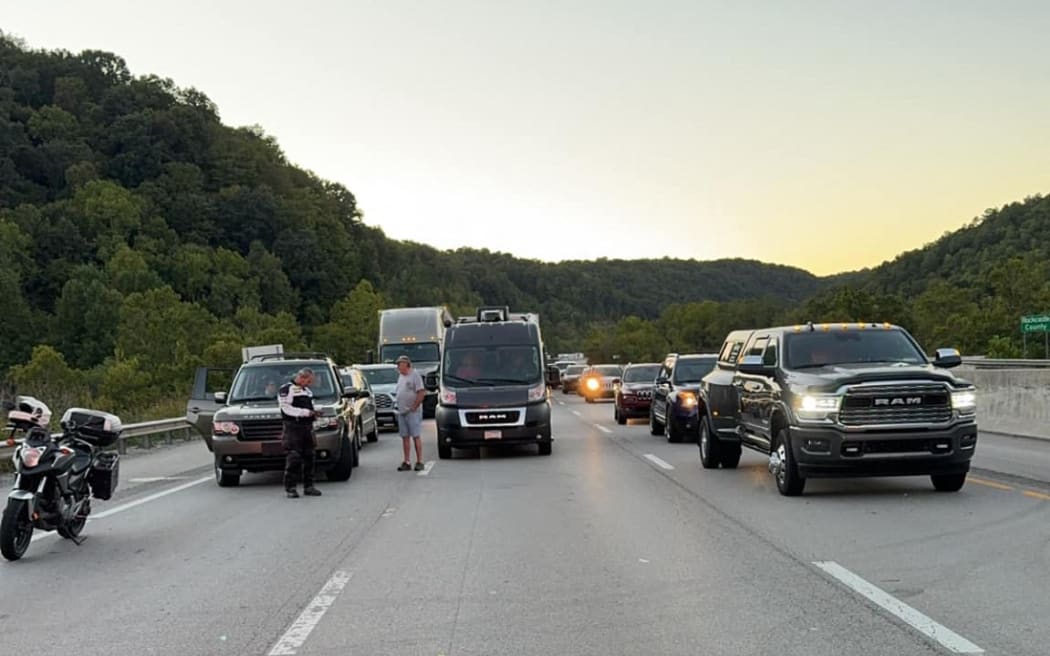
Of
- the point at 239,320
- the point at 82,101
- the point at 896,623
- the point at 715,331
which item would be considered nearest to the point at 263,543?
the point at 896,623

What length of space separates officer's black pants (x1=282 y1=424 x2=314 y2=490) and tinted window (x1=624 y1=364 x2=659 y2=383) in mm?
15941

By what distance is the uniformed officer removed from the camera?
13.2 metres

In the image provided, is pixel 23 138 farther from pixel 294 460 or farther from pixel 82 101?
pixel 294 460

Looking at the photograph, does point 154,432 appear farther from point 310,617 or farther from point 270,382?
point 310,617

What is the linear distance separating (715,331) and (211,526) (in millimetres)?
151141

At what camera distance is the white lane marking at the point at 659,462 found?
633 inches

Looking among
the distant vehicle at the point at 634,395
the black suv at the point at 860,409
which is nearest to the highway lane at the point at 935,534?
the black suv at the point at 860,409

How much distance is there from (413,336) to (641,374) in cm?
1262

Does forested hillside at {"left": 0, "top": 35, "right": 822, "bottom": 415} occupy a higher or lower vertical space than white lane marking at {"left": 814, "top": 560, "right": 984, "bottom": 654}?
higher

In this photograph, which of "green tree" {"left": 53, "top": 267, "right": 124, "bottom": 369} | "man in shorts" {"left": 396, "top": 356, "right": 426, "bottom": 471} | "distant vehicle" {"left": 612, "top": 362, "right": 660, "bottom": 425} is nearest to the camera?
"man in shorts" {"left": 396, "top": 356, "right": 426, "bottom": 471}

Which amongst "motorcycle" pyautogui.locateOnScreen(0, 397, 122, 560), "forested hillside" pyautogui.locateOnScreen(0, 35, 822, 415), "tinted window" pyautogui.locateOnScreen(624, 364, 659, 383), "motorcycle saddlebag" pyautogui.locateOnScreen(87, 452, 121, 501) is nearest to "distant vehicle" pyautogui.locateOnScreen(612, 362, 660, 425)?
"tinted window" pyautogui.locateOnScreen(624, 364, 659, 383)

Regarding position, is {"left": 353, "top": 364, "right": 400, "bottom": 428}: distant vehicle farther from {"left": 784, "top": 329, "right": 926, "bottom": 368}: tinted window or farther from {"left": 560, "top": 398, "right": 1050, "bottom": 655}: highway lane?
{"left": 784, "top": 329, "right": 926, "bottom": 368}: tinted window

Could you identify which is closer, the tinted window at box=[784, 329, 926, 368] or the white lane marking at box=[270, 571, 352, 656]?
the white lane marking at box=[270, 571, 352, 656]

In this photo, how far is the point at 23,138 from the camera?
113625 millimetres
